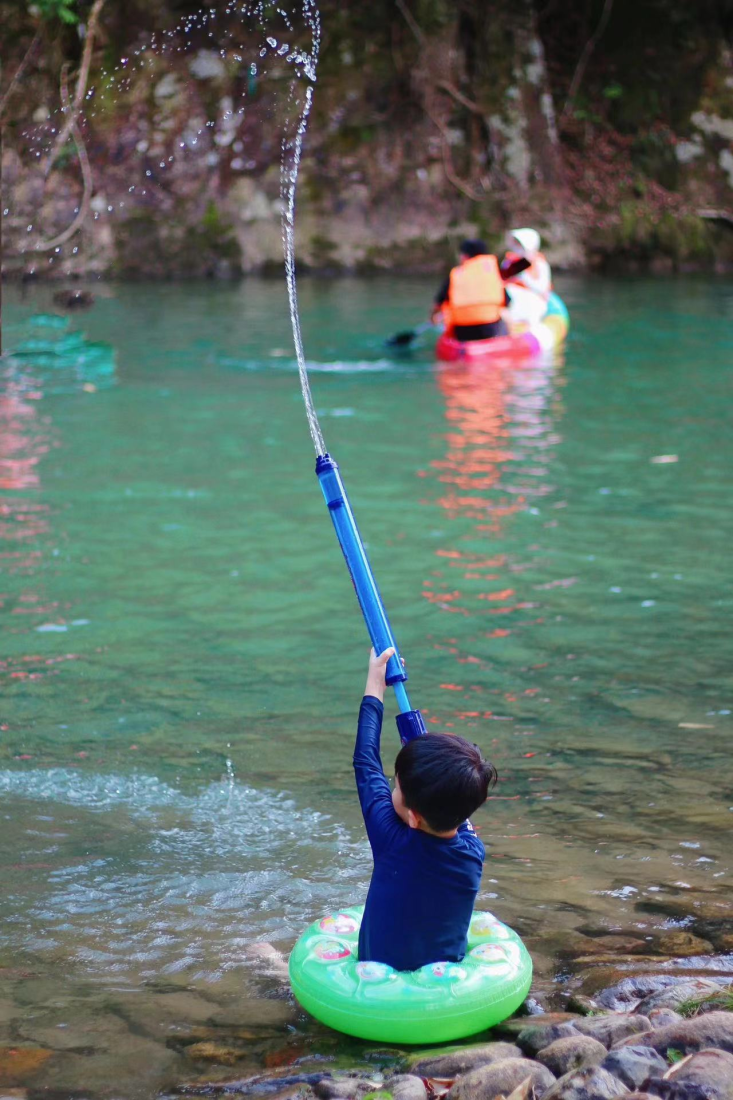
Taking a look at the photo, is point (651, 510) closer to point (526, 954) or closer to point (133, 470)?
point (133, 470)

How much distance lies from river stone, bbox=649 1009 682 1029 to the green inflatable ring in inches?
12.0

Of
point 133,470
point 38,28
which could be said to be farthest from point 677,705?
point 38,28

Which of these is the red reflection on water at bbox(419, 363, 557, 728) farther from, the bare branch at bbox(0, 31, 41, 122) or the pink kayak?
the bare branch at bbox(0, 31, 41, 122)

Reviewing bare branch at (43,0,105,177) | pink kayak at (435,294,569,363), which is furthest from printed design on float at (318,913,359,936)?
bare branch at (43,0,105,177)

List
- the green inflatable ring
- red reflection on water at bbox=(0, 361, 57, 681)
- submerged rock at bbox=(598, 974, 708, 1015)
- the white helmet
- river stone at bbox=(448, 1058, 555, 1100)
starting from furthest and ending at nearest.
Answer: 1. the white helmet
2. red reflection on water at bbox=(0, 361, 57, 681)
3. submerged rock at bbox=(598, 974, 708, 1015)
4. the green inflatable ring
5. river stone at bbox=(448, 1058, 555, 1100)

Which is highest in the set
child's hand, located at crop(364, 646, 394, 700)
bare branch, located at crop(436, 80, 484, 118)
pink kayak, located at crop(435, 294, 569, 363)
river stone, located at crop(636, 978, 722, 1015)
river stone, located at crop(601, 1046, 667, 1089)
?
bare branch, located at crop(436, 80, 484, 118)

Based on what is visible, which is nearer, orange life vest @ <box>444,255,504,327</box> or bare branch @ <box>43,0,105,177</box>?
orange life vest @ <box>444,255,504,327</box>

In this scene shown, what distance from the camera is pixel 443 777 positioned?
2.81 meters

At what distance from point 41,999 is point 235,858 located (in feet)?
3.03

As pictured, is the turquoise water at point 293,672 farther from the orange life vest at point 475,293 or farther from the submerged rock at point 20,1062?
the orange life vest at point 475,293

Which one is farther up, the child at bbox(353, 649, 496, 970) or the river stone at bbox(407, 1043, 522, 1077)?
the child at bbox(353, 649, 496, 970)

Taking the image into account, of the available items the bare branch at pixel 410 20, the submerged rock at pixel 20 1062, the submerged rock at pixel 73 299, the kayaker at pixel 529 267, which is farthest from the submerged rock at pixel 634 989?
the bare branch at pixel 410 20

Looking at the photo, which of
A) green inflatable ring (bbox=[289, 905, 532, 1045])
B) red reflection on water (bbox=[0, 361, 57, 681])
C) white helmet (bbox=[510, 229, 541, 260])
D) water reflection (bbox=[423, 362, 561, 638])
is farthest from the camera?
white helmet (bbox=[510, 229, 541, 260])

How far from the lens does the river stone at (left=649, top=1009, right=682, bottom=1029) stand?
9.37ft
